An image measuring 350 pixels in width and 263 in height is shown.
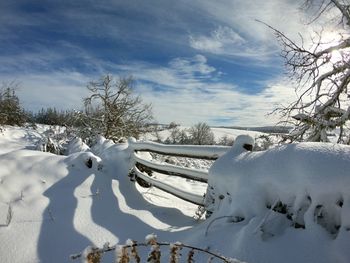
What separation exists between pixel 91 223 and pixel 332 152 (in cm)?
253

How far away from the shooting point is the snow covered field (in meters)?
2.07

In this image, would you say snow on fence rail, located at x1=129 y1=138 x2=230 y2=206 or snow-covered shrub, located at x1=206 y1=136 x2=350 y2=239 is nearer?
snow-covered shrub, located at x1=206 y1=136 x2=350 y2=239

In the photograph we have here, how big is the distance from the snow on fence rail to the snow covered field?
207mm

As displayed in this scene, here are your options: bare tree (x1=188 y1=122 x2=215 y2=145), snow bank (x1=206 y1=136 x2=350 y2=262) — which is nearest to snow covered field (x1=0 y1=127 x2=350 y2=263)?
snow bank (x1=206 y1=136 x2=350 y2=262)

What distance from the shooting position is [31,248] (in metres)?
3.25

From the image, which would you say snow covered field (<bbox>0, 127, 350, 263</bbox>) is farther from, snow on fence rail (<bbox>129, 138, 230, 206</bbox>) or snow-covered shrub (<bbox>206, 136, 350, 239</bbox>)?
snow on fence rail (<bbox>129, 138, 230, 206</bbox>)

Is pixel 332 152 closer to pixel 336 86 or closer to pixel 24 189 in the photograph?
pixel 24 189

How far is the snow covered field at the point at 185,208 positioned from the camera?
2.07 meters

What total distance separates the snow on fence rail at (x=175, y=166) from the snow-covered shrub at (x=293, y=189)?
0.98m

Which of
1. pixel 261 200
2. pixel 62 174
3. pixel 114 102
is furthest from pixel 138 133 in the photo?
pixel 261 200

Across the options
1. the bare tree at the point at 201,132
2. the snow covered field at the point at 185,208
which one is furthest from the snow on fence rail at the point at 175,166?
the bare tree at the point at 201,132

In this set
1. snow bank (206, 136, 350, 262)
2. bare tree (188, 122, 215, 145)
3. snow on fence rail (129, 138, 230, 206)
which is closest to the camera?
snow bank (206, 136, 350, 262)

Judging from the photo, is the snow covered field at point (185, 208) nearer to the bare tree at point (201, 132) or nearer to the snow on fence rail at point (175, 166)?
the snow on fence rail at point (175, 166)

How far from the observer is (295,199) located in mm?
2289
